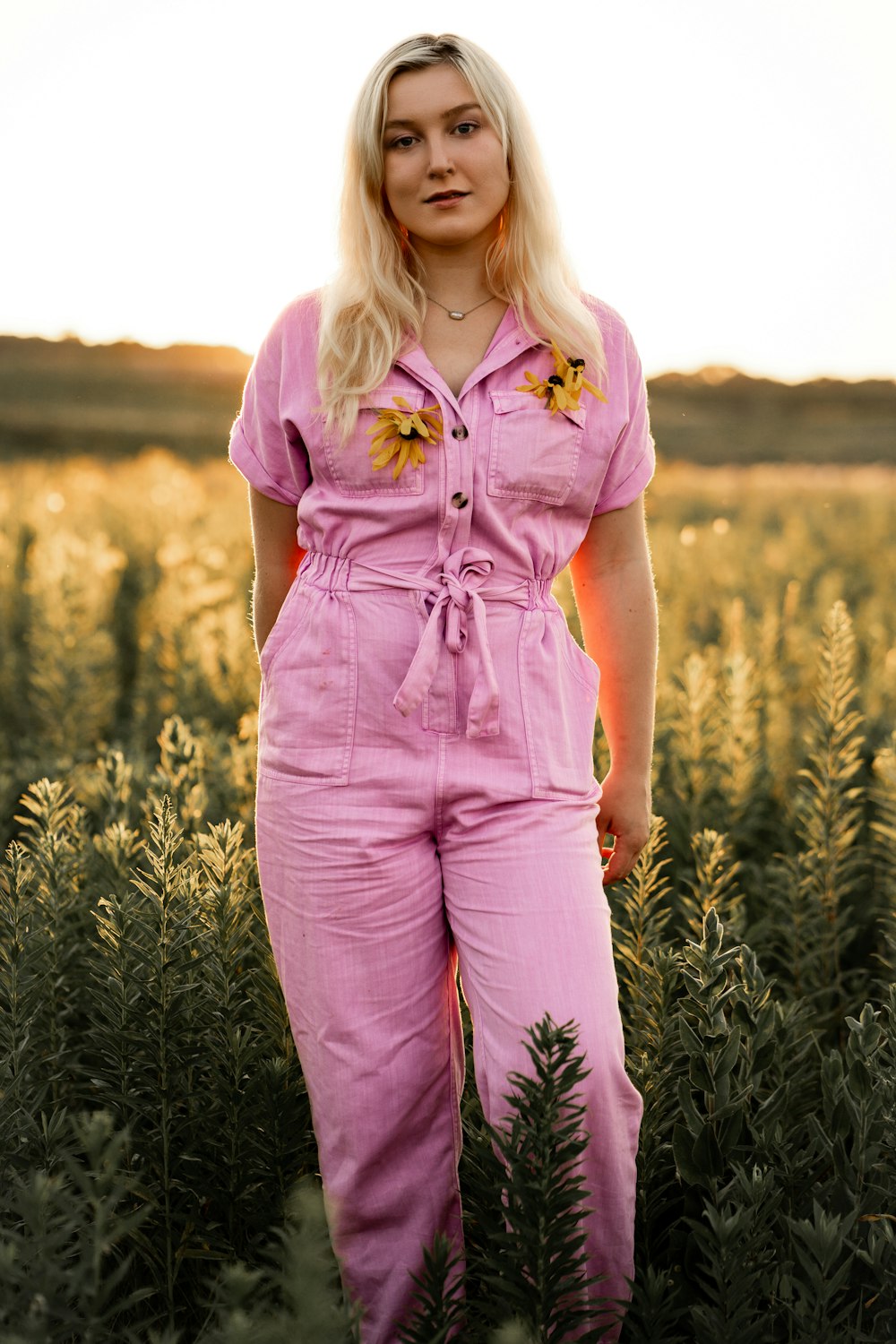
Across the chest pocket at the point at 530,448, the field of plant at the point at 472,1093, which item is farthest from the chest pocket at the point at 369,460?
the field of plant at the point at 472,1093

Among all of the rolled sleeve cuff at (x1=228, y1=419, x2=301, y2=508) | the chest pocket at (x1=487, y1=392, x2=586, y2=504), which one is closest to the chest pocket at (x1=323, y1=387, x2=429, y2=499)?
the chest pocket at (x1=487, y1=392, x2=586, y2=504)

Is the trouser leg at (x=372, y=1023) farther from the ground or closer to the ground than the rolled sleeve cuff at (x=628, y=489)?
closer to the ground

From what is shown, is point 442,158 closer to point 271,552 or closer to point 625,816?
point 271,552

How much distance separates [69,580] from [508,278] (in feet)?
11.6

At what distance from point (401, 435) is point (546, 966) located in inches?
33.1

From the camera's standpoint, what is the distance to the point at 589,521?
2361 mm

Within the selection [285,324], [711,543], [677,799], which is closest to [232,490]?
[711,543]

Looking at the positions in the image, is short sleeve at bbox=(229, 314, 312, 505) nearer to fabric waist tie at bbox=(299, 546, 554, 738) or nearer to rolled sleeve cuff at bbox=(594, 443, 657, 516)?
fabric waist tie at bbox=(299, 546, 554, 738)

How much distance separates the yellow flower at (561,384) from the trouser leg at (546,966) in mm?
640

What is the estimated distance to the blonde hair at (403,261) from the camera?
2.17 m

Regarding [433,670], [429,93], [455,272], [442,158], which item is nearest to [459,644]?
[433,670]

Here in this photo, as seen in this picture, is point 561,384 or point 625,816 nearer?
point 561,384

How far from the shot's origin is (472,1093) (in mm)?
2455

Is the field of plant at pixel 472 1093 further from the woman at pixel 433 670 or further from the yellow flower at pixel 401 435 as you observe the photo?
the yellow flower at pixel 401 435
